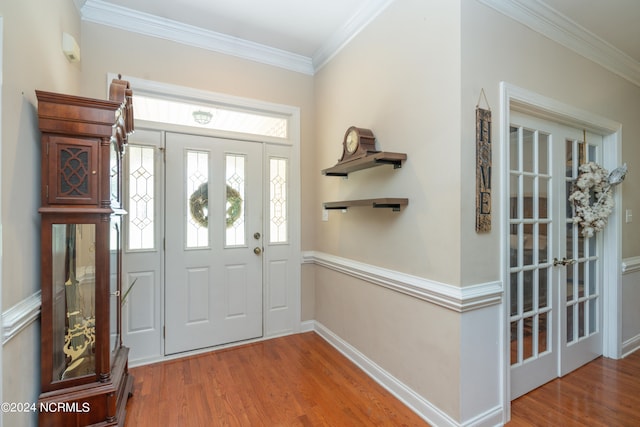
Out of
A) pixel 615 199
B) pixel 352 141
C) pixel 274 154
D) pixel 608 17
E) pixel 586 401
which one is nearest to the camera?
pixel 586 401

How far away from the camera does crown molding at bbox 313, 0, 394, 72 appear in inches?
88.4

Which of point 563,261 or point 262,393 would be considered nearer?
point 262,393

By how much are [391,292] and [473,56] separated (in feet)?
5.28

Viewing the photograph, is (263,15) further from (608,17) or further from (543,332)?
(543,332)

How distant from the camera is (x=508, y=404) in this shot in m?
1.83

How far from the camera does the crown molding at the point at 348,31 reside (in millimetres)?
2246

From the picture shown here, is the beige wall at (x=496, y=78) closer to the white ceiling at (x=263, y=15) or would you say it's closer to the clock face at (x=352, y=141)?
the clock face at (x=352, y=141)

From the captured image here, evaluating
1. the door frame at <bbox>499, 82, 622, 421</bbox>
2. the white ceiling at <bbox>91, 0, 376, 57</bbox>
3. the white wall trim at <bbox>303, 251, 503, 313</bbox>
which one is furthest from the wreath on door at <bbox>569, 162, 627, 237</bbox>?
the white ceiling at <bbox>91, 0, 376, 57</bbox>

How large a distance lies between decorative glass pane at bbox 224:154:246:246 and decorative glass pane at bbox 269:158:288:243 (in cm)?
29

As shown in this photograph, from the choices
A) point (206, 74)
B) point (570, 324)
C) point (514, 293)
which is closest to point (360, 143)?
point (514, 293)

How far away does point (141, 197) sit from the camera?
2512 millimetres

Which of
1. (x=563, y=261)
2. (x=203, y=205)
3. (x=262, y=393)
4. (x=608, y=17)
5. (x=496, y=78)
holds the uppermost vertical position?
(x=608, y=17)

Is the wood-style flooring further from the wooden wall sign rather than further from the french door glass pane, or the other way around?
the wooden wall sign

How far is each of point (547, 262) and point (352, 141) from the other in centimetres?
175
